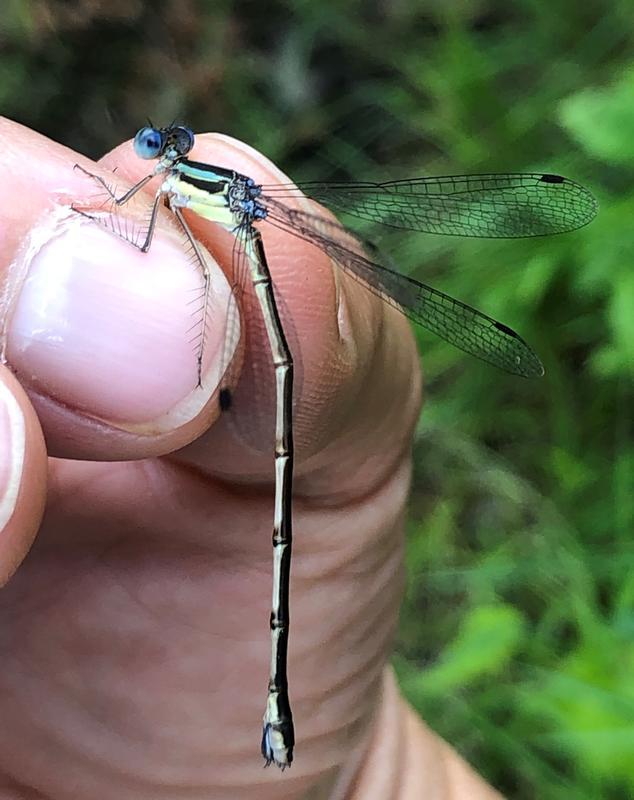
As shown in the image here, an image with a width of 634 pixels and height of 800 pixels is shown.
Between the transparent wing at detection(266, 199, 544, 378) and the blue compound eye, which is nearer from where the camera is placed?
the transparent wing at detection(266, 199, 544, 378)

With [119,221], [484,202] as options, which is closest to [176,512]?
[119,221]

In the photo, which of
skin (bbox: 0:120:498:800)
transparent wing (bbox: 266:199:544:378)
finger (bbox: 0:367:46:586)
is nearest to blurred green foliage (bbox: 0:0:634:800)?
transparent wing (bbox: 266:199:544:378)

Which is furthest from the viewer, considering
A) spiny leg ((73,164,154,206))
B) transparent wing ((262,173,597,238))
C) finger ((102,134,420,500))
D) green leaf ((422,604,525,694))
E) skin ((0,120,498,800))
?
green leaf ((422,604,525,694))

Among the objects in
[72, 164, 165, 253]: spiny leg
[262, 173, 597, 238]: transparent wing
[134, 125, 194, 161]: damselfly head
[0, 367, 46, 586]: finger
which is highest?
[262, 173, 597, 238]: transparent wing

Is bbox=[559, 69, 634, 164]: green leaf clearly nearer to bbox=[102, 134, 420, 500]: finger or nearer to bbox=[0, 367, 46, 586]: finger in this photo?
bbox=[102, 134, 420, 500]: finger

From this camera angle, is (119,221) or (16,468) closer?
(16,468)

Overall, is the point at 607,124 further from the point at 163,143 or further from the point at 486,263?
the point at 163,143

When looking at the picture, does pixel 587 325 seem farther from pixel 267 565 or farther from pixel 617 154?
pixel 267 565
